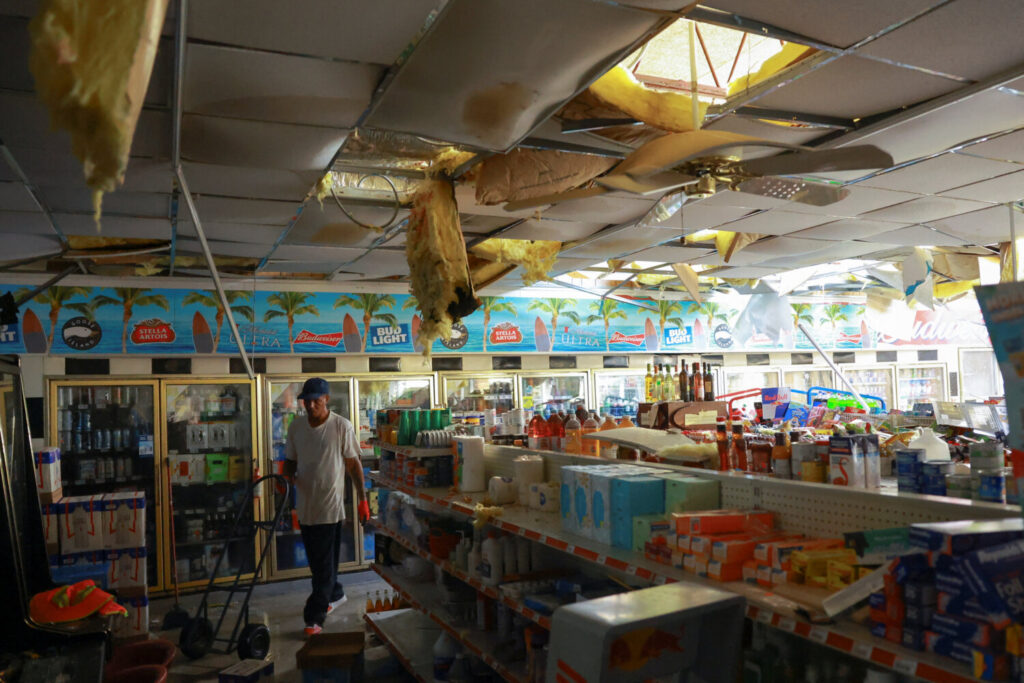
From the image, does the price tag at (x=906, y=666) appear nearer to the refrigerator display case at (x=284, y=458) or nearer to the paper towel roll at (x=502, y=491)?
the paper towel roll at (x=502, y=491)

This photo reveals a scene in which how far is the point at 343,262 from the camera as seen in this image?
7.18 meters

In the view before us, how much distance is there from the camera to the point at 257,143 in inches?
143

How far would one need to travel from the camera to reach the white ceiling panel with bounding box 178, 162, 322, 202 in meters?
4.08

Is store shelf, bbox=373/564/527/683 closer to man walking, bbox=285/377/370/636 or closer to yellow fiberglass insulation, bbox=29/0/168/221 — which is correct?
man walking, bbox=285/377/370/636

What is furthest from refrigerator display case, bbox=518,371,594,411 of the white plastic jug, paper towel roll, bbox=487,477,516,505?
the white plastic jug

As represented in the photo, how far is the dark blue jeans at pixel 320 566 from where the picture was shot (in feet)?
20.7

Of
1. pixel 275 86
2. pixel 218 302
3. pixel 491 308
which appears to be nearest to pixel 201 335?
pixel 218 302

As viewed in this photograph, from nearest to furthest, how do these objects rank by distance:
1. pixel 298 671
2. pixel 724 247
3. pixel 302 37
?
pixel 302 37, pixel 298 671, pixel 724 247

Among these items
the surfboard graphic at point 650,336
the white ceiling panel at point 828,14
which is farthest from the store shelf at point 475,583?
the surfboard graphic at point 650,336

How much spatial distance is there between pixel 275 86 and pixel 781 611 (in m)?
2.65

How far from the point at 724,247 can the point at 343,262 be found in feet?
11.7

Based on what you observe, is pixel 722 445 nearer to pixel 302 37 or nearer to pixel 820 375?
pixel 302 37

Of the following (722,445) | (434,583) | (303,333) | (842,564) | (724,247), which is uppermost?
(724,247)

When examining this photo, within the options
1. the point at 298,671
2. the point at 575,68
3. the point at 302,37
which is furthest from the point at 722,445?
the point at 298,671
